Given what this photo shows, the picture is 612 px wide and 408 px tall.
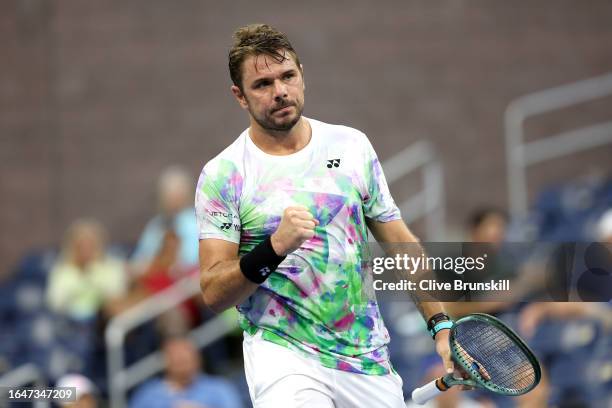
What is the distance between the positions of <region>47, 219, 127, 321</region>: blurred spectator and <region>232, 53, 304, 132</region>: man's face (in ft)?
18.3

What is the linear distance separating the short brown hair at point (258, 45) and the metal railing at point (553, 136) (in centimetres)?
820

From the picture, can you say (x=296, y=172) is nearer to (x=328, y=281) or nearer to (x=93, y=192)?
(x=328, y=281)

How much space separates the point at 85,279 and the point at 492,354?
6121 mm

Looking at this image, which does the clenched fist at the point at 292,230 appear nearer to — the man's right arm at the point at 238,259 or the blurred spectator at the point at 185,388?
the man's right arm at the point at 238,259

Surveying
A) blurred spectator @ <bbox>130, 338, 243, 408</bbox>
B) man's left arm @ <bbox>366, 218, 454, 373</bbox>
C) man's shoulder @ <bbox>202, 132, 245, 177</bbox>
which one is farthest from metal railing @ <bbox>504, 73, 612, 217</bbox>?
man's shoulder @ <bbox>202, 132, 245, 177</bbox>

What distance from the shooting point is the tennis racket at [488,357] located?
4.15 m

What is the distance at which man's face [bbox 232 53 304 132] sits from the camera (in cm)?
414

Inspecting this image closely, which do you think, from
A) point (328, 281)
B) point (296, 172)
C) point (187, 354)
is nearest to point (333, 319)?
point (328, 281)

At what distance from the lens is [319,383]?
4.18m

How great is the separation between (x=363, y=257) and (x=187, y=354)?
3553mm

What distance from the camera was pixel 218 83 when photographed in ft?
40.7

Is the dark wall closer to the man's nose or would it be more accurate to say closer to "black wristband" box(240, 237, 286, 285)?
the man's nose

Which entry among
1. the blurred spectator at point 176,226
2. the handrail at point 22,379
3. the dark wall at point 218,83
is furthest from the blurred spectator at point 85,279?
the dark wall at point 218,83

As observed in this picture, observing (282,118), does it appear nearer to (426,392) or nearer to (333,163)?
(333,163)
